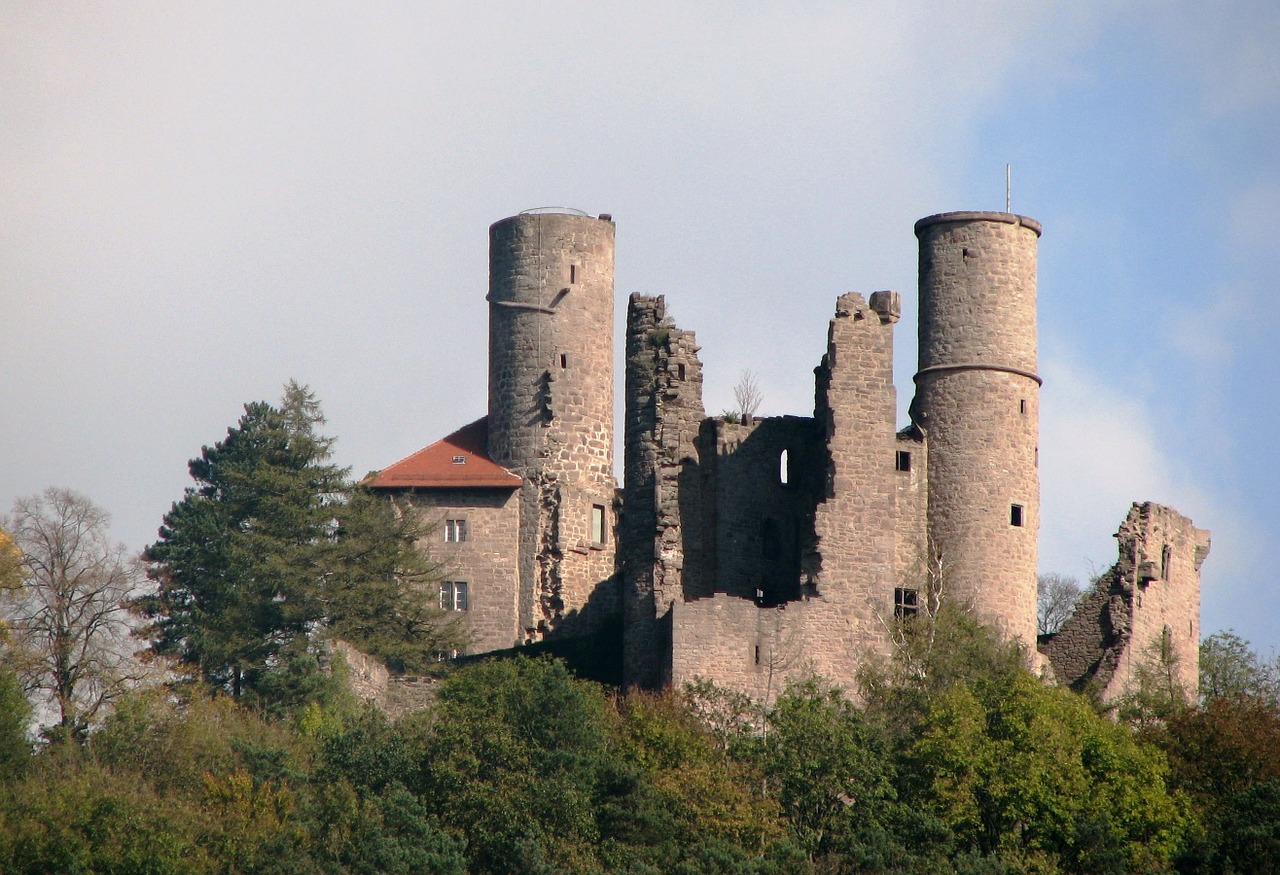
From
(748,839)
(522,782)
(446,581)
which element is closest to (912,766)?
(748,839)

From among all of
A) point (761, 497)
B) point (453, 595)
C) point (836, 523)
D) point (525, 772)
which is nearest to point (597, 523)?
point (453, 595)

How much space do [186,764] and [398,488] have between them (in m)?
11.9

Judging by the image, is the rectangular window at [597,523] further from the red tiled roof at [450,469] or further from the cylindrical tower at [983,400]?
the cylindrical tower at [983,400]

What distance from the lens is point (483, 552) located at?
63.6 meters

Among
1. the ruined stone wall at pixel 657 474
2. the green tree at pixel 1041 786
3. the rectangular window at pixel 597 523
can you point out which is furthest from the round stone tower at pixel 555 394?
the green tree at pixel 1041 786

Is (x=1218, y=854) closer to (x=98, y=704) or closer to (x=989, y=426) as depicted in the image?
(x=989, y=426)

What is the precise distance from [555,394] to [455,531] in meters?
3.47

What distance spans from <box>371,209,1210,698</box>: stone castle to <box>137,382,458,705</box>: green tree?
7.59 ft

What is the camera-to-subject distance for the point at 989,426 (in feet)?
190

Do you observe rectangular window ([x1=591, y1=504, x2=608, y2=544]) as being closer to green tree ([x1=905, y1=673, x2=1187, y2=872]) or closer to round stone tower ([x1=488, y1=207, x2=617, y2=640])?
round stone tower ([x1=488, y1=207, x2=617, y2=640])

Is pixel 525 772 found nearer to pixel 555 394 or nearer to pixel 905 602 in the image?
pixel 905 602

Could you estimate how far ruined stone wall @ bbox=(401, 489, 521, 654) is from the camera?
63031 mm

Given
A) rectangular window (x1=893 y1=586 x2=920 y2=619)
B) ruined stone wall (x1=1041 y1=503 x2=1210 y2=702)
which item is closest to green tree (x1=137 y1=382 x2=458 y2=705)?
rectangular window (x1=893 y1=586 x2=920 y2=619)

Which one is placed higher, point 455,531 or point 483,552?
point 455,531
